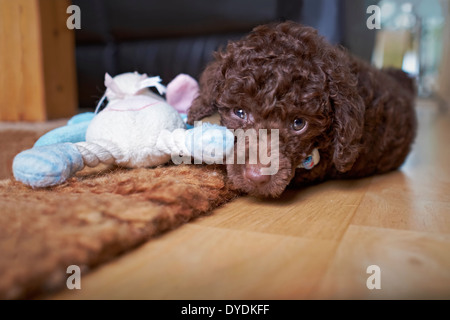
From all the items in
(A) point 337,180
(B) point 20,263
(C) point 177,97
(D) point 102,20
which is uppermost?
(D) point 102,20

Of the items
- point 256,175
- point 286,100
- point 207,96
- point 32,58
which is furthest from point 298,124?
point 32,58

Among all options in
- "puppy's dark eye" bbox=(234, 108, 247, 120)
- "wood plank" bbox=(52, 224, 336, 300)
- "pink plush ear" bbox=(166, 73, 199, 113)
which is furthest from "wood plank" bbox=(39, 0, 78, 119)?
"wood plank" bbox=(52, 224, 336, 300)

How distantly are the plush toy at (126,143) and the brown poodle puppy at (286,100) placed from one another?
81 millimetres

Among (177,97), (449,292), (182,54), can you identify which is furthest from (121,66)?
(449,292)

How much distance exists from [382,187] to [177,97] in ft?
2.60

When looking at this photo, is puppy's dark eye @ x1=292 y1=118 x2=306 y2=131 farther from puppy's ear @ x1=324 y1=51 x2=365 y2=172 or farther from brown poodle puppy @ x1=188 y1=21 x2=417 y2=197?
puppy's ear @ x1=324 y1=51 x2=365 y2=172

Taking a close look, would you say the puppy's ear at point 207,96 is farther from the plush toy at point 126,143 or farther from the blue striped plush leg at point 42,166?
the blue striped plush leg at point 42,166

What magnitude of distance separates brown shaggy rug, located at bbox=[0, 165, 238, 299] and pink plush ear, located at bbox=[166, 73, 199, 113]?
44cm

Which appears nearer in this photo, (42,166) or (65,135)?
(42,166)

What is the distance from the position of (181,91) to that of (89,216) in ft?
2.78

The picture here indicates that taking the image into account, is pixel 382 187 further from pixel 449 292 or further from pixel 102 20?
pixel 102 20

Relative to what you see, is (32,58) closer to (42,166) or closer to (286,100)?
(42,166)

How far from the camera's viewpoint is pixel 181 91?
1521mm

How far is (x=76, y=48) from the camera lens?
3451mm
